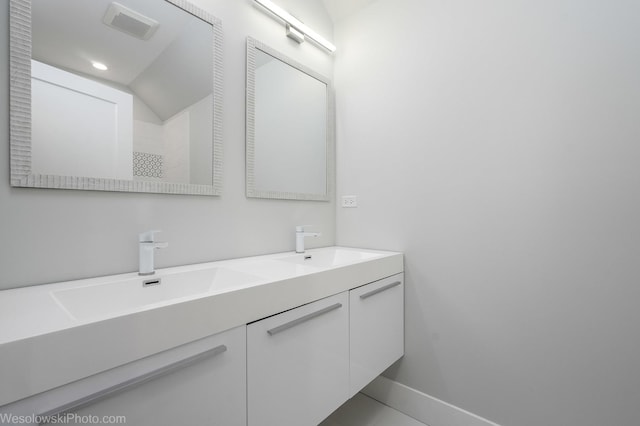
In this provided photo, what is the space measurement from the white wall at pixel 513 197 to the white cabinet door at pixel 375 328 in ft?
0.35

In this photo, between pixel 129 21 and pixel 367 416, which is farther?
pixel 367 416

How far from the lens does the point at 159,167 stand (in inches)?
46.2

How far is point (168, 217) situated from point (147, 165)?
0.74 ft

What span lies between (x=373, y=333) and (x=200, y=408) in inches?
34.0

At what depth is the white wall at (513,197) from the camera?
42.8 inches

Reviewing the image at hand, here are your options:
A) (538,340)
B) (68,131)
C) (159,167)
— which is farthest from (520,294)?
(68,131)

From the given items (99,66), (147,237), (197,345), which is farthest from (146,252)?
(99,66)

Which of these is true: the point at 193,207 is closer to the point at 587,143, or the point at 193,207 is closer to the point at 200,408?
the point at 200,408

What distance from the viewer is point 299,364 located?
A: 0.99 m

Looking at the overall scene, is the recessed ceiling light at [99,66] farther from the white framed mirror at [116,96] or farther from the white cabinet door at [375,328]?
the white cabinet door at [375,328]

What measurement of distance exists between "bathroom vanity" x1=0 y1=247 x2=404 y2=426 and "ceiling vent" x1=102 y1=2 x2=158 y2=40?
0.95m

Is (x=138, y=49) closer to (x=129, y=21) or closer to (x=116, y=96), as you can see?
(x=129, y=21)

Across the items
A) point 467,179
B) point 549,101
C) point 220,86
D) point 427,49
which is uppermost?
point 427,49

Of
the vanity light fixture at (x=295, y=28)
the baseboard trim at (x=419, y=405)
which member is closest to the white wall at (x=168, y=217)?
the vanity light fixture at (x=295, y=28)
